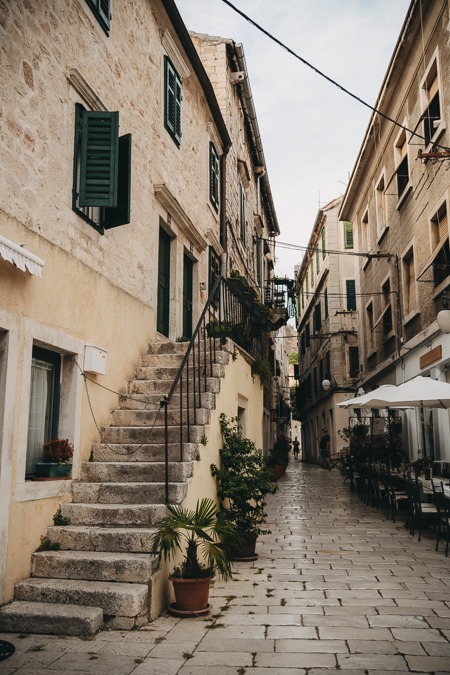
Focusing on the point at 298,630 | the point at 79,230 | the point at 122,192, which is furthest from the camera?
the point at 122,192

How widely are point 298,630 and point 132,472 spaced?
7.63 ft

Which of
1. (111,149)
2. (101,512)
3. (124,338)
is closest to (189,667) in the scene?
(101,512)

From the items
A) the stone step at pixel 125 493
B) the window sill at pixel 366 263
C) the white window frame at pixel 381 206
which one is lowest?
the stone step at pixel 125 493

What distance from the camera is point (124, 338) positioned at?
7895 millimetres

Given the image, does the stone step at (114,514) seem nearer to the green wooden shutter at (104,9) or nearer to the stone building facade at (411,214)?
the green wooden shutter at (104,9)

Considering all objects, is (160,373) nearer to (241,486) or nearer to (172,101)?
(241,486)

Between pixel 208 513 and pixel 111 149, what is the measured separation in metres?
4.16

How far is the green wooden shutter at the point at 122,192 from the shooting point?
23.7ft

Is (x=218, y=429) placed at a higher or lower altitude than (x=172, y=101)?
lower

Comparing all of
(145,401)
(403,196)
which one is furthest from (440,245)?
(145,401)

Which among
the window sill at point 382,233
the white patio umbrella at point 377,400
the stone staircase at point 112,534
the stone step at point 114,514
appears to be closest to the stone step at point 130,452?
the stone staircase at point 112,534

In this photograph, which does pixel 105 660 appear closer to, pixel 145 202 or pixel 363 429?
pixel 145 202

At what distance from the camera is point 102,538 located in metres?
5.29

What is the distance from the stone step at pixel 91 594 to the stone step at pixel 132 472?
4.18 feet
